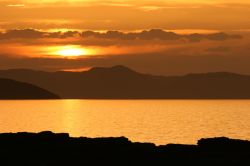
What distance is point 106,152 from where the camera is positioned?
156 ft

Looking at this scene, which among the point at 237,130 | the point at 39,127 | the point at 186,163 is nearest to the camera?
the point at 186,163

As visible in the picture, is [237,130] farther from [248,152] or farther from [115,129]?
[248,152]

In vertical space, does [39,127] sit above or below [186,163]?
below

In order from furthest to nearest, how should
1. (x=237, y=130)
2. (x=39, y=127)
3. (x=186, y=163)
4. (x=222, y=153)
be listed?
(x=39, y=127) → (x=237, y=130) → (x=222, y=153) → (x=186, y=163)

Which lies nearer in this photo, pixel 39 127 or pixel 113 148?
pixel 113 148

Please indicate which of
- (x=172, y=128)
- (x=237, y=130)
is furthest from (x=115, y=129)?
(x=237, y=130)

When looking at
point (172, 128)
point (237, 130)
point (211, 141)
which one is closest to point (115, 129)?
point (172, 128)

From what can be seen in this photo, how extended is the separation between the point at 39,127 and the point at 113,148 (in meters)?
124

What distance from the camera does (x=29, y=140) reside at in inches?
2008

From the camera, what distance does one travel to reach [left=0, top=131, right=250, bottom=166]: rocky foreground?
44.7 m

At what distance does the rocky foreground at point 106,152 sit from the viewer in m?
44.7

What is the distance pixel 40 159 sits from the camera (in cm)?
4588

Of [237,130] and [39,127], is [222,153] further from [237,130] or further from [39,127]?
[39,127]

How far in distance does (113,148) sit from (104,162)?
370cm
